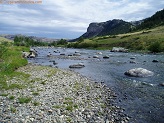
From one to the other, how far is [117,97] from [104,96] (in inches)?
53.4

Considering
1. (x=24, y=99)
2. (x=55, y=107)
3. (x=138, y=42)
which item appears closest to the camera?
(x=55, y=107)

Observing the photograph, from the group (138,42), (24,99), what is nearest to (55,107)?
(24,99)

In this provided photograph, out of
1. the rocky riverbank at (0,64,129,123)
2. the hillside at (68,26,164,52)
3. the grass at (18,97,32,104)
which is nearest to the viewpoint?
the rocky riverbank at (0,64,129,123)

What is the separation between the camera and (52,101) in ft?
50.4

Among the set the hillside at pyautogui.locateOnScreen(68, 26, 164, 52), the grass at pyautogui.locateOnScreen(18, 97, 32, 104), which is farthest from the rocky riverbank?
the hillside at pyautogui.locateOnScreen(68, 26, 164, 52)

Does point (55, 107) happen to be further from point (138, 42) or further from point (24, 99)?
point (138, 42)

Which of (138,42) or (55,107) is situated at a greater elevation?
(138,42)

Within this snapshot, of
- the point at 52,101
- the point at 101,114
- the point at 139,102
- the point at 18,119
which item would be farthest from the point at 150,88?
the point at 18,119

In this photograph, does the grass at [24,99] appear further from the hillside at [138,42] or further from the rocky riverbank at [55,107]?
the hillside at [138,42]

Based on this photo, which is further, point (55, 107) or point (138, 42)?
point (138, 42)

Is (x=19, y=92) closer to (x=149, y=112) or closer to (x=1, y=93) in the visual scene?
(x=1, y=93)

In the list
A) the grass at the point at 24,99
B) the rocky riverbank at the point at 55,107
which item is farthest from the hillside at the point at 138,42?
the grass at the point at 24,99

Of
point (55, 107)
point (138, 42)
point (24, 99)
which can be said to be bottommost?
point (55, 107)

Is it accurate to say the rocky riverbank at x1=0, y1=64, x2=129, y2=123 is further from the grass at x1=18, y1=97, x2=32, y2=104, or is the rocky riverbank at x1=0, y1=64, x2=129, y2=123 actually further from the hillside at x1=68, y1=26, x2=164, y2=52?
the hillside at x1=68, y1=26, x2=164, y2=52
